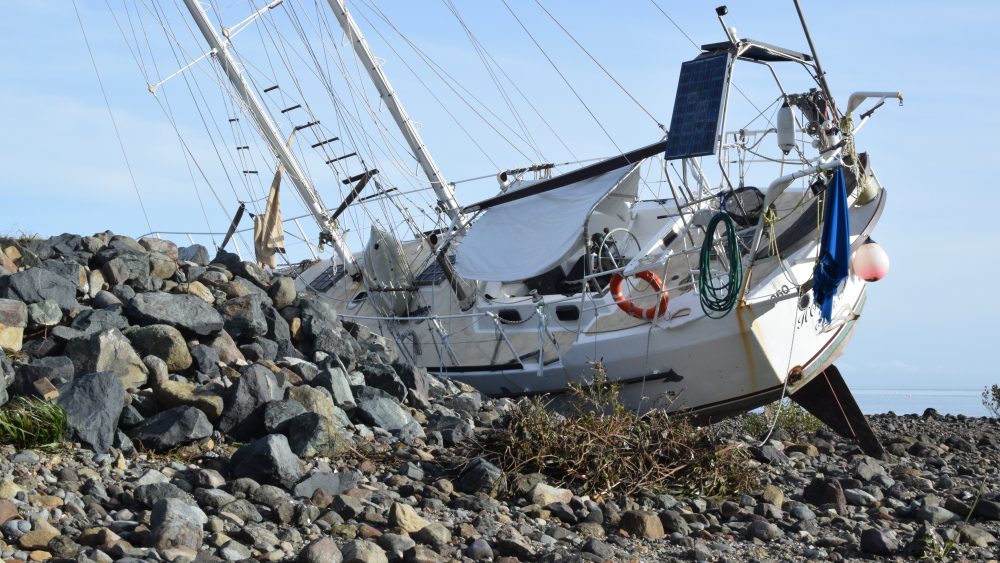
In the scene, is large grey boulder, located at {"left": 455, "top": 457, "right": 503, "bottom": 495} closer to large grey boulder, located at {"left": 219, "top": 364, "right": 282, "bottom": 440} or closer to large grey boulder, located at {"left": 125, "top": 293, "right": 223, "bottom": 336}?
large grey boulder, located at {"left": 219, "top": 364, "right": 282, "bottom": 440}

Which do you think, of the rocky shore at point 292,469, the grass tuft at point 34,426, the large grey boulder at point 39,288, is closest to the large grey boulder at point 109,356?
the rocky shore at point 292,469

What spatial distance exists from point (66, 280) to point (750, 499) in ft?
26.1

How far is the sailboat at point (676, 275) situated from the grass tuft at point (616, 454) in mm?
3595

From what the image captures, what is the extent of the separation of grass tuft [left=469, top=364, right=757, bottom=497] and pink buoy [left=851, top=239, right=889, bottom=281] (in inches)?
211

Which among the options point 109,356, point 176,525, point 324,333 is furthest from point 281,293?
point 176,525

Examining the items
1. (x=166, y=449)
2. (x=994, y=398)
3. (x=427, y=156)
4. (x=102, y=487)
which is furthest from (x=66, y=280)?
(x=994, y=398)

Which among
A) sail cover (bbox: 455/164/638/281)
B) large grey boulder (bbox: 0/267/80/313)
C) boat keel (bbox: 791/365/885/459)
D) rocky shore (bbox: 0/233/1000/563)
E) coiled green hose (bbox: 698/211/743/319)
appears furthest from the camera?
sail cover (bbox: 455/164/638/281)

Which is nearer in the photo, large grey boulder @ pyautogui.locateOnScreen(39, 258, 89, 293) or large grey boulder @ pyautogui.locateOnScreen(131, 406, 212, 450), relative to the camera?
large grey boulder @ pyautogui.locateOnScreen(131, 406, 212, 450)

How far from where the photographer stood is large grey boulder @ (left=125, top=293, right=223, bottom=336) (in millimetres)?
12055

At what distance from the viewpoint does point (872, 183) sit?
1562 cm

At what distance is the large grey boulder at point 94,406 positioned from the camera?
9.34m

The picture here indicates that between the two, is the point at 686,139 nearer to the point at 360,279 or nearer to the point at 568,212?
the point at 568,212

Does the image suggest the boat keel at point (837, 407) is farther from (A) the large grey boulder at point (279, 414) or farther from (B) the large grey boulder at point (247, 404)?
(B) the large grey boulder at point (247, 404)

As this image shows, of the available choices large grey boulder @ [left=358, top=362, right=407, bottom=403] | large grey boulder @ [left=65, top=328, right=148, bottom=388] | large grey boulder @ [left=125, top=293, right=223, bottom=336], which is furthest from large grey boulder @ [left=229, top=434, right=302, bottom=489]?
large grey boulder @ [left=358, top=362, right=407, bottom=403]
